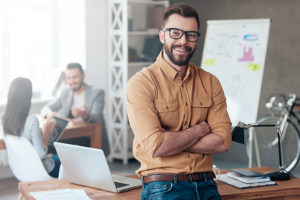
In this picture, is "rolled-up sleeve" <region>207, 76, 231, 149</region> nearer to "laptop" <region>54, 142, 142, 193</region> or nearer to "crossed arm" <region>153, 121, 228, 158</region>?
"crossed arm" <region>153, 121, 228, 158</region>

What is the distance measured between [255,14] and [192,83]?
438 cm

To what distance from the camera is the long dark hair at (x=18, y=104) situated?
3.80 meters

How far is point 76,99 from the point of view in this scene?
17.5 ft

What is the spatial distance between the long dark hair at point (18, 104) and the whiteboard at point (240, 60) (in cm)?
210

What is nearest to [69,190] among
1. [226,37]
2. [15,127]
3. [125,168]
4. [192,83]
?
[192,83]

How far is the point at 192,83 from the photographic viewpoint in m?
2.28

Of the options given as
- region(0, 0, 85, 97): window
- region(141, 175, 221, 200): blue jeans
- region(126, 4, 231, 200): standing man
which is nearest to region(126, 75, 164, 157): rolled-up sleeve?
region(126, 4, 231, 200): standing man

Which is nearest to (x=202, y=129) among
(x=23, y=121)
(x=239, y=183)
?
(x=239, y=183)

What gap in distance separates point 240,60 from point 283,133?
4.87ft

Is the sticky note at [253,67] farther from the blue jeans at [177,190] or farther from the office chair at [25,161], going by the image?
the blue jeans at [177,190]

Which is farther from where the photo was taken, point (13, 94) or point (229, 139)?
point (13, 94)

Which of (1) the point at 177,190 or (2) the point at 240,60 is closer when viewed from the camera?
(1) the point at 177,190

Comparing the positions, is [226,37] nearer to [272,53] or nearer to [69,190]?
[272,53]

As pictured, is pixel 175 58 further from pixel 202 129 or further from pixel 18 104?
pixel 18 104
